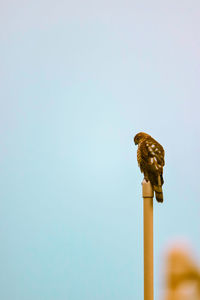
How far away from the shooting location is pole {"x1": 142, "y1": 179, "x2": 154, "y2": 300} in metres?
1.21

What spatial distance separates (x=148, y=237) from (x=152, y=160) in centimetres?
35

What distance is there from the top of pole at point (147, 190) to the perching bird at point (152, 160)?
1 centimetres

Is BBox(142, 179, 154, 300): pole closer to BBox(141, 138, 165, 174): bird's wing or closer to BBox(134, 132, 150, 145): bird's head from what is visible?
BBox(141, 138, 165, 174): bird's wing

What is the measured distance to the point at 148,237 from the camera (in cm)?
124

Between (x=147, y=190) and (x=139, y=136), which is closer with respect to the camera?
(x=147, y=190)

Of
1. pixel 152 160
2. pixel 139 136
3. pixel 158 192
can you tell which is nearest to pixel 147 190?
pixel 158 192

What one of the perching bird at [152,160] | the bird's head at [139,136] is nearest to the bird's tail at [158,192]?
the perching bird at [152,160]

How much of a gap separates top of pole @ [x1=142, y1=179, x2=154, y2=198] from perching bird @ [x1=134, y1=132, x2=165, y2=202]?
0.01 metres

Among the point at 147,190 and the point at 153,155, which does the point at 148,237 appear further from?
the point at 153,155

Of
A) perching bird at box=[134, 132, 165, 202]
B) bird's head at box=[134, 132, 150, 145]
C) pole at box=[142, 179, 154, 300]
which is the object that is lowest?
pole at box=[142, 179, 154, 300]

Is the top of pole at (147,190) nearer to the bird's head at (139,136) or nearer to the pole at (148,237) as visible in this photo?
the pole at (148,237)

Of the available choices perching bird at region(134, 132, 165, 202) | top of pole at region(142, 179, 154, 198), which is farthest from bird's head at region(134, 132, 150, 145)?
top of pole at region(142, 179, 154, 198)

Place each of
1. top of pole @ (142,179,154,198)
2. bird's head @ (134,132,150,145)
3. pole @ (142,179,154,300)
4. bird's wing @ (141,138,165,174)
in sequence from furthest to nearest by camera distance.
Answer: bird's head @ (134,132,150,145) → bird's wing @ (141,138,165,174) → top of pole @ (142,179,154,198) → pole @ (142,179,154,300)

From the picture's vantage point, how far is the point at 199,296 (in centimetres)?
9
